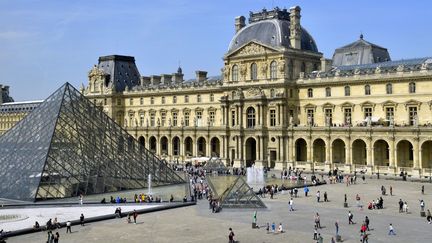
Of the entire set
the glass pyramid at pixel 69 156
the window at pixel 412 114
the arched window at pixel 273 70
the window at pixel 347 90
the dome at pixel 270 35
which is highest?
the dome at pixel 270 35

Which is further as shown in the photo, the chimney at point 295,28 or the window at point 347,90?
the chimney at point 295,28

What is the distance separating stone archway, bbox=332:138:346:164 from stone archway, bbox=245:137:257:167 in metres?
10.4

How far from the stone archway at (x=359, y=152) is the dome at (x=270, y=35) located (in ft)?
43.7

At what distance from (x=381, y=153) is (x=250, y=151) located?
16228 mm

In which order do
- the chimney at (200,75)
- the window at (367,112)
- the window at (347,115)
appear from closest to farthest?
1. the window at (367,112)
2. the window at (347,115)
3. the chimney at (200,75)

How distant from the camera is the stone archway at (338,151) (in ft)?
191

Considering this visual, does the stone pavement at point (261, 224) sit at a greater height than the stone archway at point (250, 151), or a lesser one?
lesser

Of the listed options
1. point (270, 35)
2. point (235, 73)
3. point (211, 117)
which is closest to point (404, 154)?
point (270, 35)

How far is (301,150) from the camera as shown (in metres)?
62.2

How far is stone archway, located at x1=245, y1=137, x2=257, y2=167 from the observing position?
214ft

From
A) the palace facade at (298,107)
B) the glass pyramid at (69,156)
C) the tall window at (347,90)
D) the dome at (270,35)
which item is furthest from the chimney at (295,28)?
the glass pyramid at (69,156)

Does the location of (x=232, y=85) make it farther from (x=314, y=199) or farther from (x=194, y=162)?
(x=314, y=199)

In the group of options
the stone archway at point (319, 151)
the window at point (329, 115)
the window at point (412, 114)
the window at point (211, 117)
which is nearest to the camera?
the window at point (412, 114)

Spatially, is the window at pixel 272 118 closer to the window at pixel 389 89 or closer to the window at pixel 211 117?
the window at pixel 211 117
